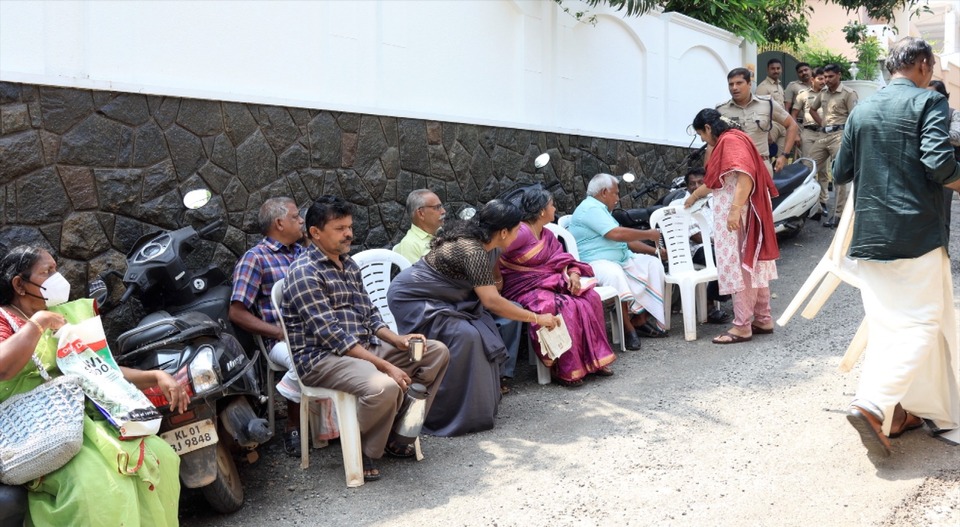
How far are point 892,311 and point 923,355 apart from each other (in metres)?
0.25

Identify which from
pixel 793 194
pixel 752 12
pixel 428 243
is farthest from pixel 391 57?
pixel 752 12

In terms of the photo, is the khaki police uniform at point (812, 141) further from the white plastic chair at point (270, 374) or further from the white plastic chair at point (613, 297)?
the white plastic chair at point (270, 374)

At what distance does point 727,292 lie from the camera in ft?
22.7

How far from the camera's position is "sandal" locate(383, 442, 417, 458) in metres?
4.75

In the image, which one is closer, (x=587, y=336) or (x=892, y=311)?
(x=892, y=311)

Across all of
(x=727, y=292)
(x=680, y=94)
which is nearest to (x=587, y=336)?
(x=727, y=292)

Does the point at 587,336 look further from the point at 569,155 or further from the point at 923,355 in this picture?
the point at 569,155

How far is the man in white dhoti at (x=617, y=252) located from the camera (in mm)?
7059

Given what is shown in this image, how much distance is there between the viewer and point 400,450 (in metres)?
4.76

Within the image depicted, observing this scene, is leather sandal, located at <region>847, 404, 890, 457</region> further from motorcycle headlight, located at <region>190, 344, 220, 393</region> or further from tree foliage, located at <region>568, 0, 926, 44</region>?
tree foliage, located at <region>568, 0, 926, 44</region>

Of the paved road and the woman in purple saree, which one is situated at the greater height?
the woman in purple saree

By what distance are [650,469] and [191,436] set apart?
89.8 inches

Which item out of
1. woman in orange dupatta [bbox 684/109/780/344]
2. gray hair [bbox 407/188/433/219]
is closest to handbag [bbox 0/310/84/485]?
gray hair [bbox 407/188/433/219]

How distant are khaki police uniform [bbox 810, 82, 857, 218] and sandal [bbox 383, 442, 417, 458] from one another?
7.80 meters
